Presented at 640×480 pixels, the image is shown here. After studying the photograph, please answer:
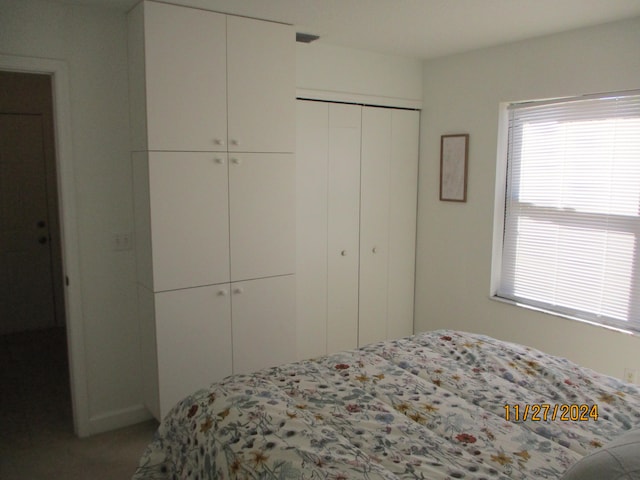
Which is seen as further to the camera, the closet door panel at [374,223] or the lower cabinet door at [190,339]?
the closet door panel at [374,223]

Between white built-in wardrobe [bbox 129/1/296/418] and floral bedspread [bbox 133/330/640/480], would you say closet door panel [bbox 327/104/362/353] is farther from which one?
floral bedspread [bbox 133/330/640/480]

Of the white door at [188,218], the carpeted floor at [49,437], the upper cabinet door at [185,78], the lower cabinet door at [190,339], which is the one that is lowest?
the carpeted floor at [49,437]

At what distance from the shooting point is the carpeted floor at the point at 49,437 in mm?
2753

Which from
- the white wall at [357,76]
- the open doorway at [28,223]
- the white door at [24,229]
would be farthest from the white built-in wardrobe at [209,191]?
the white door at [24,229]

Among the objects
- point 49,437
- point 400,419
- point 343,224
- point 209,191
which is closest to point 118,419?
point 49,437

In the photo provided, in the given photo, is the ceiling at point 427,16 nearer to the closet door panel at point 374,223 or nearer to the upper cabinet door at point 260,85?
the upper cabinet door at point 260,85

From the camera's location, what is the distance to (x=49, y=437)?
3.06 metres

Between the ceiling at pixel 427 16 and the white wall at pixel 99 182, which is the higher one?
the ceiling at pixel 427 16

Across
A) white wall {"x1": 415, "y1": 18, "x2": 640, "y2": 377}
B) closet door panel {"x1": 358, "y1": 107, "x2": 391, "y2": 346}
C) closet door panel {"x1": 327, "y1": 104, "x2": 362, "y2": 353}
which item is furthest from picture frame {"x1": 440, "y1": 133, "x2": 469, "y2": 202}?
closet door panel {"x1": 327, "y1": 104, "x2": 362, "y2": 353}

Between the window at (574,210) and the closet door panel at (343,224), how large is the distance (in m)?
1.07

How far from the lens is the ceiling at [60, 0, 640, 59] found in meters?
2.70

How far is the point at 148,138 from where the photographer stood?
275 cm

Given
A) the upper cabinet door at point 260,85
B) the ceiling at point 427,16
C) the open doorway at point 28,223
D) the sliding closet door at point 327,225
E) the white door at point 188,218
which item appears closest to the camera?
the ceiling at point 427,16

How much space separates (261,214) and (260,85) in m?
0.77
